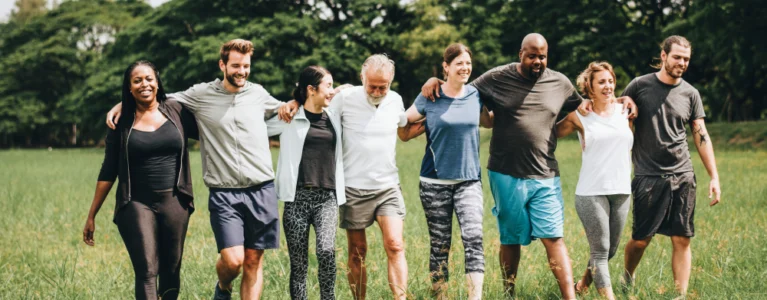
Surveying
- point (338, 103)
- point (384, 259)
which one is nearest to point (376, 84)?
point (338, 103)

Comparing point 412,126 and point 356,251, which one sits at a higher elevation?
point 412,126

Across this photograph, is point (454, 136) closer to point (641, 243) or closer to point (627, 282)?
point (641, 243)

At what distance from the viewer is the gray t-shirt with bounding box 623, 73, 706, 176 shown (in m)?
5.62

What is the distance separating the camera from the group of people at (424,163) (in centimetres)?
511

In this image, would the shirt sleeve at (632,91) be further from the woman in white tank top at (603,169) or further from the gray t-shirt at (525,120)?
the gray t-shirt at (525,120)

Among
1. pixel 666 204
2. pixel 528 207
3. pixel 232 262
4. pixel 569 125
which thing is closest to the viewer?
pixel 232 262

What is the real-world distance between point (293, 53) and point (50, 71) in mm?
29087

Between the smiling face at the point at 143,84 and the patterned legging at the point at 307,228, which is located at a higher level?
the smiling face at the point at 143,84

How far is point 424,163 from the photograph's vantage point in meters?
5.62

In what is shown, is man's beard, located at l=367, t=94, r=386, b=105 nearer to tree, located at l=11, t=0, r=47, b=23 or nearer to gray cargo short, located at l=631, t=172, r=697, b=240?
gray cargo short, located at l=631, t=172, r=697, b=240

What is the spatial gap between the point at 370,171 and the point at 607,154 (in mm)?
1811

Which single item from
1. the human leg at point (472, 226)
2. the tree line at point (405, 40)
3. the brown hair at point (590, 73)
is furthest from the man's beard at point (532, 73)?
the tree line at point (405, 40)

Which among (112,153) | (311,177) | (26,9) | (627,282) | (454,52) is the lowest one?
(627,282)

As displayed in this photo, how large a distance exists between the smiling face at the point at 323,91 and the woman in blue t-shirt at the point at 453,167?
0.70 metres
